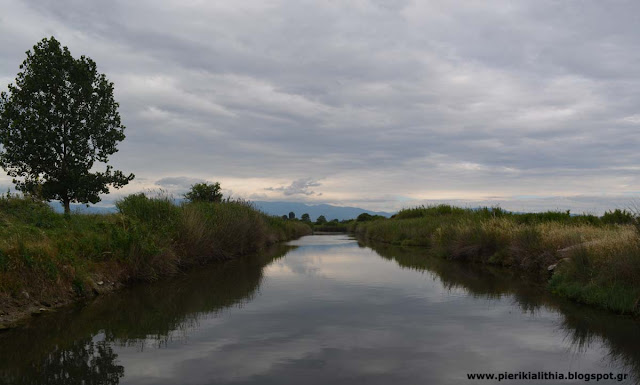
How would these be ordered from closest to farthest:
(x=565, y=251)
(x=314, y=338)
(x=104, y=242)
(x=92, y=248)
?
(x=314, y=338) → (x=92, y=248) → (x=104, y=242) → (x=565, y=251)

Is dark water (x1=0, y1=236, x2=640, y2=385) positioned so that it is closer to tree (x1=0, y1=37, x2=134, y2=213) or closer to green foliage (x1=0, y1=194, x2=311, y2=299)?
green foliage (x1=0, y1=194, x2=311, y2=299)

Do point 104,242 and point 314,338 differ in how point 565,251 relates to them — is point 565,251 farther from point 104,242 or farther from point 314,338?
point 104,242

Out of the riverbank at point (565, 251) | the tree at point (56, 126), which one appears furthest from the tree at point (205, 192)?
the riverbank at point (565, 251)

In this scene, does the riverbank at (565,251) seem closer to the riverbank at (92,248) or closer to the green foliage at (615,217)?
the green foliage at (615,217)

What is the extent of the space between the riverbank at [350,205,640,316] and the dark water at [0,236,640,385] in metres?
0.75

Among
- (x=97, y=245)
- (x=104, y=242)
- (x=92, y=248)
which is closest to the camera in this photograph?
(x=92, y=248)

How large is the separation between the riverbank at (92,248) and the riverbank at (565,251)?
13.0m

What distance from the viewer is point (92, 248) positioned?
1301 cm

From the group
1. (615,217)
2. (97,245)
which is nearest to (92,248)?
(97,245)

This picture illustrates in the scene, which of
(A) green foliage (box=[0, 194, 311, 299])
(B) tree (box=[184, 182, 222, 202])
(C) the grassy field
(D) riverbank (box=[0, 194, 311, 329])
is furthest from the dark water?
(B) tree (box=[184, 182, 222, 202])

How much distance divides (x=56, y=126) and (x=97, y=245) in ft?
65.0

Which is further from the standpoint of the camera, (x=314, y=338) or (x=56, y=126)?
(x=56, y=126)

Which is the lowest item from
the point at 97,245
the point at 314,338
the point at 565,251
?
the point at 314,338

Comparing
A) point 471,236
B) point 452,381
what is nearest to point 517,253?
point 471,236
